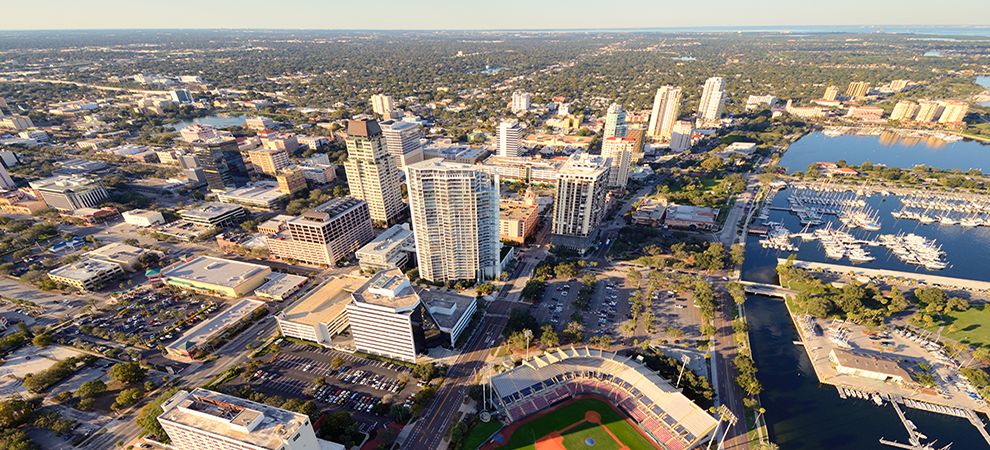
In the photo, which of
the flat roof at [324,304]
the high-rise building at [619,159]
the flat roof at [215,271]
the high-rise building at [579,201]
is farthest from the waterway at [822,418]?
the flat roof at [215,271]

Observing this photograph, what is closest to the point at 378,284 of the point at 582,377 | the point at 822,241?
the point at 582,377

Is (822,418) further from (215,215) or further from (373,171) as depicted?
(215,215)

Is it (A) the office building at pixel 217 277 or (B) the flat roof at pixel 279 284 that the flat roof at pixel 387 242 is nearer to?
(B) the flat roof at pixel 279 284

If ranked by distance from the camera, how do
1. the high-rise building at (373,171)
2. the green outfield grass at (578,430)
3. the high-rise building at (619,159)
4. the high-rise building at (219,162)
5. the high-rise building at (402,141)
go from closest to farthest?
1. the green outfield grass at (578,430)
2. the high-rise building at (373,171)
3. the high-rise building at (219,162)
4. the high-rise building at (402,141)
5. the high-rise building at (619,159)

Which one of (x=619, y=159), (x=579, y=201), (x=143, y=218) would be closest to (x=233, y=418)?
(x=579, y=201)

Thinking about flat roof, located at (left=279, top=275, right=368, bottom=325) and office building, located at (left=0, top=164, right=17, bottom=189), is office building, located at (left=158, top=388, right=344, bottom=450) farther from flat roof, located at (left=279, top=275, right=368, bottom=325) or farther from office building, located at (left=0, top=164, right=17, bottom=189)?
office building, located at (left=0, top=164, right=17, bottom=189)
